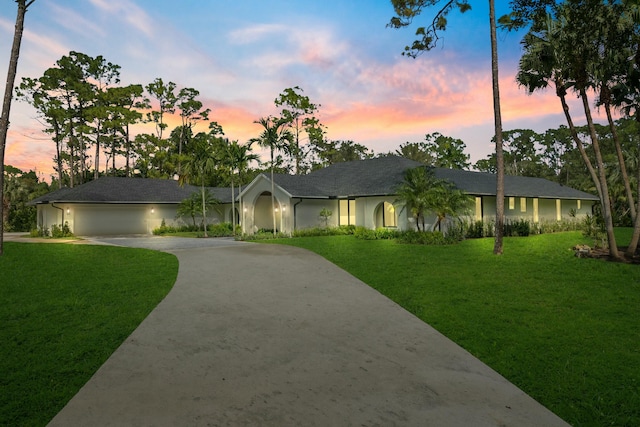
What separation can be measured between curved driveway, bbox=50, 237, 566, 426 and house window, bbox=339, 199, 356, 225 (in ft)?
69.1

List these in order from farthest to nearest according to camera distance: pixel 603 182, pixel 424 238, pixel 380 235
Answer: pixel 380 235
pixel 424 238
pixel 603 182

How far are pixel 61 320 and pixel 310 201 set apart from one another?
2168 centimetres

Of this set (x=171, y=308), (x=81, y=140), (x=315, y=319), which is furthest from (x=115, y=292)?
(x=81, y=140)

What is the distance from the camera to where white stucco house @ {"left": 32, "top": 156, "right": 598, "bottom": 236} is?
88.4 feet

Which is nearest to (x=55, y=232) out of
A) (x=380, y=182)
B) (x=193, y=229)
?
(x=193, y=229)

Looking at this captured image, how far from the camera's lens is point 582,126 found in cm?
6488

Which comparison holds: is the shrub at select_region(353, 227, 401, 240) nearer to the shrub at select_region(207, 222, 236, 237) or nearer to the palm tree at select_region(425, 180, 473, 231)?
the palm tree at select_region(425, 180, 473, 231)

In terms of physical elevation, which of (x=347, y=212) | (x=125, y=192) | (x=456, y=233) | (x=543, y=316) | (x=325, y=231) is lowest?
(x=543, y=316)

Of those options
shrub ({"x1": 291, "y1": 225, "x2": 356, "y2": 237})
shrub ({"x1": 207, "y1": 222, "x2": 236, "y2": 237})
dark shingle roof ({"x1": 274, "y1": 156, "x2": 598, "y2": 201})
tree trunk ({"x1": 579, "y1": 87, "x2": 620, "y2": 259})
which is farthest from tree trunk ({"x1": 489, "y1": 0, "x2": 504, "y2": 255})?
shrub ({"x1": 207, "y1": 222, "x2": 236, "y2": 237})

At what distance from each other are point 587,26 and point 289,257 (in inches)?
541

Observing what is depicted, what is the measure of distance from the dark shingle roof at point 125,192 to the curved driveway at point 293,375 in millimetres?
27849

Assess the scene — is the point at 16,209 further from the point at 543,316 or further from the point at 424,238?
the point at 543,316

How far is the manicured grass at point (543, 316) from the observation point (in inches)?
162

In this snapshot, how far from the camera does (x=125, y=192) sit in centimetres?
3366
